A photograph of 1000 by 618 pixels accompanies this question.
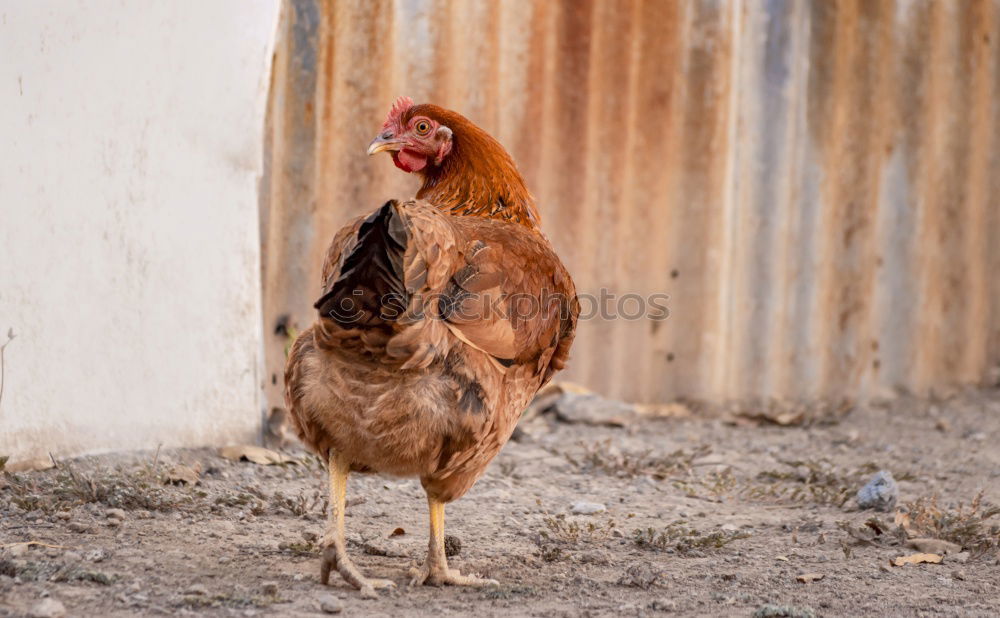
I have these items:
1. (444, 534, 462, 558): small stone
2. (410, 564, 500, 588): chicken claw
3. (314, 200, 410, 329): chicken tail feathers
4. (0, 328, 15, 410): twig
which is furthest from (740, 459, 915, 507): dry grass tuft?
(0, 328, 15, 410): twig

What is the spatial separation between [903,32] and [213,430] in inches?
188

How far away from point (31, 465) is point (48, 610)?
1542 millimetres

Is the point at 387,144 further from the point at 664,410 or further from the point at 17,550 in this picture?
the point at 664,410

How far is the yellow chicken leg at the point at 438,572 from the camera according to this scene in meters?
3.33

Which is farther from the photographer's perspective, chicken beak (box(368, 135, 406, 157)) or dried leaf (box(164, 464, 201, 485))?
dried leaf (box(164, 464, 201, 485))

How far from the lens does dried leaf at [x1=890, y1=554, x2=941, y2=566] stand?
3.66m

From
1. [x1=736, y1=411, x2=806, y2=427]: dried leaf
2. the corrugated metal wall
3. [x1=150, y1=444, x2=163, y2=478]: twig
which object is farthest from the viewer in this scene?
[x1=736, y1=411, x2=806, y2=427]: dried leaf

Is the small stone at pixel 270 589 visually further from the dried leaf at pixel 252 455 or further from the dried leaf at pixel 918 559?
the dried leaf at pixel 918 559

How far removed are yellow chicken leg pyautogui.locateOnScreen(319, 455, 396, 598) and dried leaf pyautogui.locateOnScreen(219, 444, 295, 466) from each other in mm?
1378

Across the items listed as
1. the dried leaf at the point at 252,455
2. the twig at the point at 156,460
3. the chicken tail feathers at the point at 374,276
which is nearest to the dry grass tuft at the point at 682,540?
the chicken tail feathers at the point at 374,276

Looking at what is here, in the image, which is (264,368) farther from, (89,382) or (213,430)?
(89,382)

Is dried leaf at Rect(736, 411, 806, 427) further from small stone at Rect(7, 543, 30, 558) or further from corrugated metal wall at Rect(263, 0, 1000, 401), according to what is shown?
small stone at Rect(7, 543, 30, 558)

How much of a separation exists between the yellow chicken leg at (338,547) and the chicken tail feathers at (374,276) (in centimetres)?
59

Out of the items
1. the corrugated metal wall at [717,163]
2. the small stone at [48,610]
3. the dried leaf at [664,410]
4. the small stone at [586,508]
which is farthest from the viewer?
the dried leaf at [664,410]
